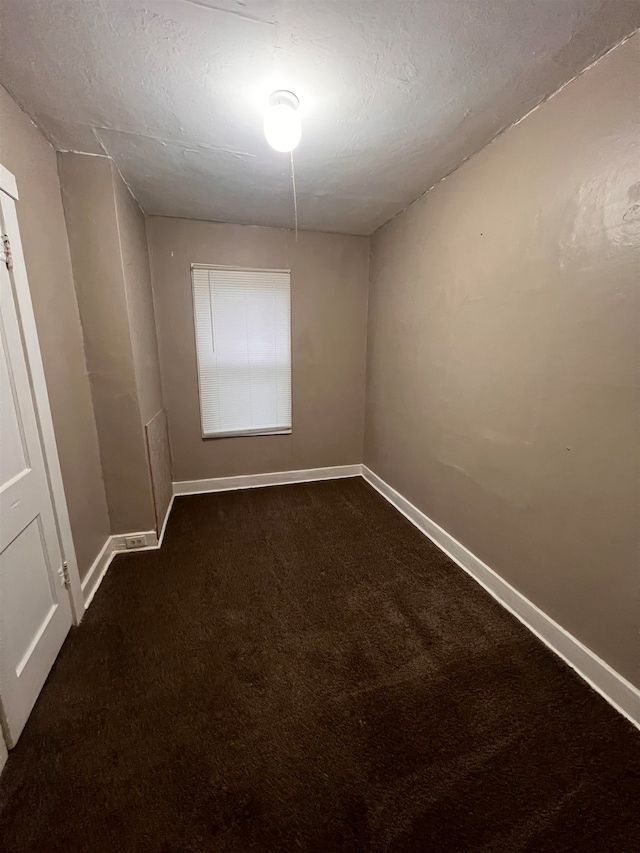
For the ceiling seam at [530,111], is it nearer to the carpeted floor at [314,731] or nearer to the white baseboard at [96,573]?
the carpeted floor at [314,731]

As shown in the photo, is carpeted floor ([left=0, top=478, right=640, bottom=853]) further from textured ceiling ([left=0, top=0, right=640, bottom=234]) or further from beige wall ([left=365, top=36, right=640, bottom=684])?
textured ceiling ([left=0, top=0, right=640, bottom=234])

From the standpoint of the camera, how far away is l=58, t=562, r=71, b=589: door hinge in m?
1.57

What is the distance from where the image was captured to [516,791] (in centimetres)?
105

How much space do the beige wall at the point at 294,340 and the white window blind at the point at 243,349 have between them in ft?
0.26

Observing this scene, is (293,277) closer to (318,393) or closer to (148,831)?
(318,393)

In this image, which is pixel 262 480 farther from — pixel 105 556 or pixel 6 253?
pixel 6 253

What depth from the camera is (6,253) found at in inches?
49.2

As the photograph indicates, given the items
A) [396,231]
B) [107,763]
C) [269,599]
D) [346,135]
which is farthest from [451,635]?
[396,231]

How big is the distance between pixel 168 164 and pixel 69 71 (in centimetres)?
65

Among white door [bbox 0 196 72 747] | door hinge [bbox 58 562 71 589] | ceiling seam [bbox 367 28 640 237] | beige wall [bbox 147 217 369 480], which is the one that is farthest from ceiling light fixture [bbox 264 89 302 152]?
door hinge [bbox 58 562 71 589]

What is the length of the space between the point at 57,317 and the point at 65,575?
1319 mm

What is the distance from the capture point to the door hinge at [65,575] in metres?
1.57

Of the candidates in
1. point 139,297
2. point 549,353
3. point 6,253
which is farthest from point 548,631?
point 139,297

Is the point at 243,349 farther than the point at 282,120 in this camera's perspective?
Yes
